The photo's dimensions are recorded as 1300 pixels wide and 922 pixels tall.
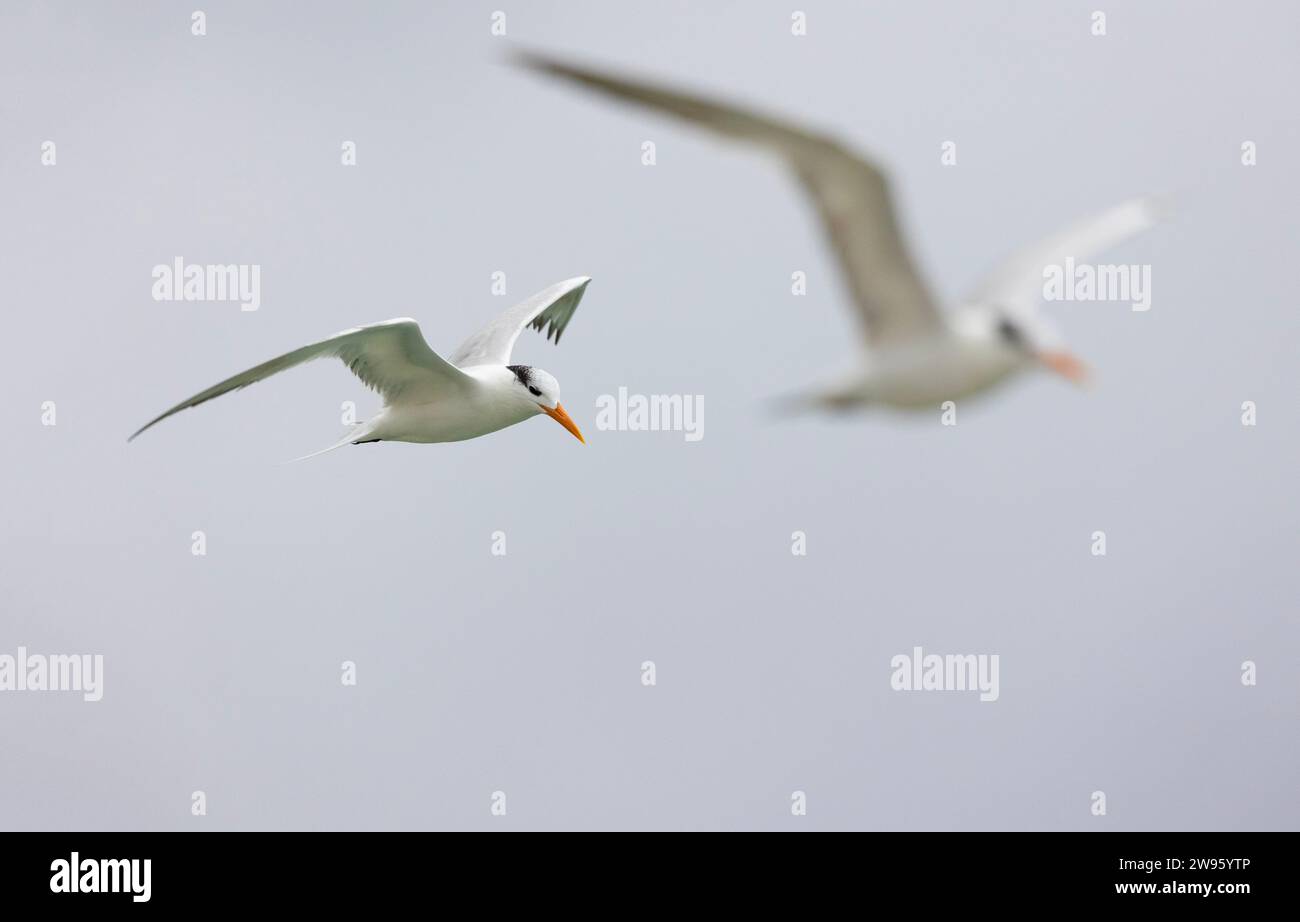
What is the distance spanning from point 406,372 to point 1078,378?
3.22 meters

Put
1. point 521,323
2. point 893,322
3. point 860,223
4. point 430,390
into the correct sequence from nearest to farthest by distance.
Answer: point 860,223 < point 893,322 < point 430,390 < point 521,323

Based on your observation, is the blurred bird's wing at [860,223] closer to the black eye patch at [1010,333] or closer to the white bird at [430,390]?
the black eye patch at [1010,333]

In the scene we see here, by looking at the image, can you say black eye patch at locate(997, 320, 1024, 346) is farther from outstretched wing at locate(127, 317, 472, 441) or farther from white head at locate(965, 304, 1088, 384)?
outstretched wing at locate(127, 317, 472, 441)

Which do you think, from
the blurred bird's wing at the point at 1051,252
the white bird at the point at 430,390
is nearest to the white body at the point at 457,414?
the white bird at the point at 430,390

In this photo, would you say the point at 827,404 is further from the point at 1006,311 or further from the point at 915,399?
the point at 1006,311

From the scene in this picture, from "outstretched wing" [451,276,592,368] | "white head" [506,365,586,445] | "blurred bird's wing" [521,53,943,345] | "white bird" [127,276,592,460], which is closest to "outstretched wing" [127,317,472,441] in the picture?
"white bird" [127,276,592,460]

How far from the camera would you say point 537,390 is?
6957 millimetres

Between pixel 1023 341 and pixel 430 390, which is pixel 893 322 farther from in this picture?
pixel 430 390

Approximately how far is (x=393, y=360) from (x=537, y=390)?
0.66 meters

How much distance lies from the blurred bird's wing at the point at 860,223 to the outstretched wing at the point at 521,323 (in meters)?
3.25

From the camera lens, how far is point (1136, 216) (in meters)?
5.16

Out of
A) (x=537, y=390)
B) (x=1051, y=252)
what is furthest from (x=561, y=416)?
(x=1051, y=252)

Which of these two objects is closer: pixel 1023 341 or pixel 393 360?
pixel 1023 341

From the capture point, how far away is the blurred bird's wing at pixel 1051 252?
180 inches
